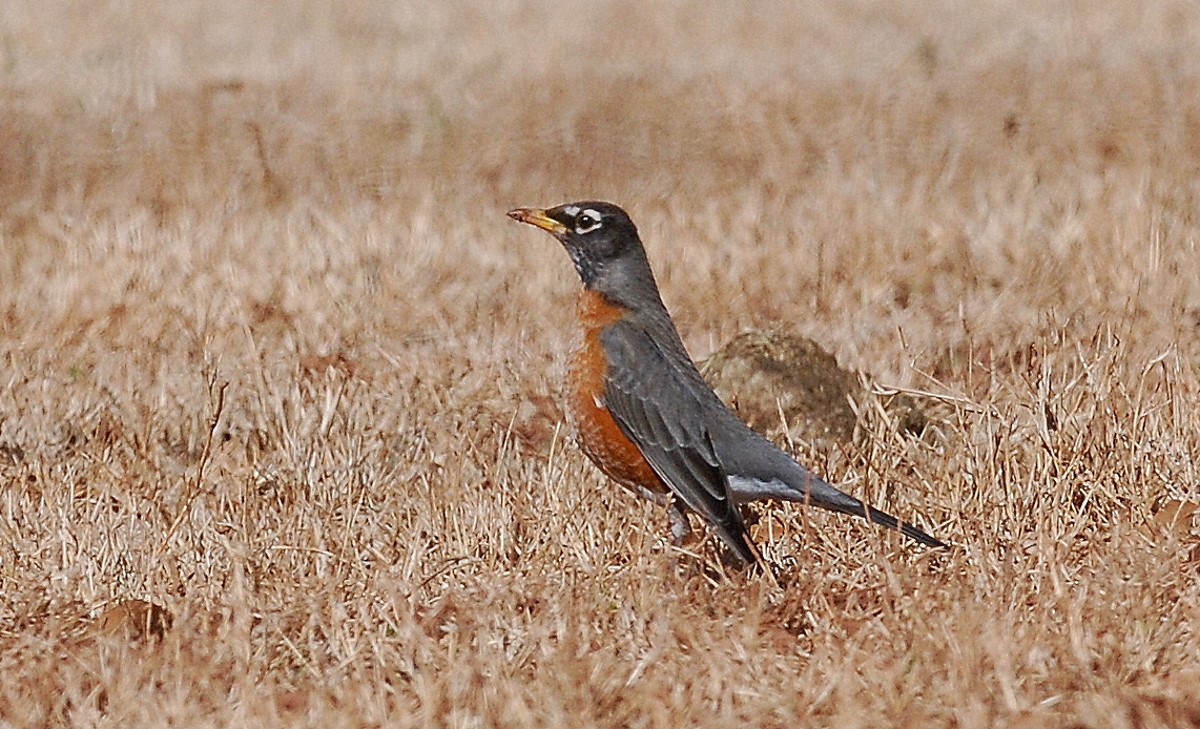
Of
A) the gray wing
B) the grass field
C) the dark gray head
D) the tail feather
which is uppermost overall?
the dark gray head

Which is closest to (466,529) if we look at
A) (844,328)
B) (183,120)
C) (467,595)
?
(467,595)

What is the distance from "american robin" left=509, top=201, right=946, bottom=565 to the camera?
17.2ft

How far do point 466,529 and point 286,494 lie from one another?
71 cm

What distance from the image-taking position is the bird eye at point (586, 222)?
19.1 feet

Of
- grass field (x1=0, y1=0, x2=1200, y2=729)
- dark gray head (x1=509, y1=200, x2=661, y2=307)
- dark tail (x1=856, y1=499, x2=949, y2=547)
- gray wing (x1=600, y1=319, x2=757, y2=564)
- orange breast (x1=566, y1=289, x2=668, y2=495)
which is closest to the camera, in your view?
grass field (x1=0, y1=0, x2=1200, y2=729)

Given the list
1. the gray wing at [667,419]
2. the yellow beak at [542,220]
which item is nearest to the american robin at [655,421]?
the gray wing at [667,419]

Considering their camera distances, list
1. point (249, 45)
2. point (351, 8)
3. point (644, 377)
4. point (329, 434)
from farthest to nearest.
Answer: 1. point (351, 8)
2. point (249, 45)
3. point (329, 434)
4. point (644, 377)

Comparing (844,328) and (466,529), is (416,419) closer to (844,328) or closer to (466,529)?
(466,529)

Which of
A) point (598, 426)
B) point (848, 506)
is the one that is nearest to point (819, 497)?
point (848, 506)

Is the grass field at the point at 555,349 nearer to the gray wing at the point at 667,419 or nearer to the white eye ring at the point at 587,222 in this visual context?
the gray wing at the point at 667,419

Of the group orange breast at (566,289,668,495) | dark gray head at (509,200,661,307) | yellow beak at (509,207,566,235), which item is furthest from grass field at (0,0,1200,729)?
yellow beak at (509,207,566,235)

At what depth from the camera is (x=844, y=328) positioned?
26.8 ft

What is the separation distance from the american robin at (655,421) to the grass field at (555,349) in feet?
0.54

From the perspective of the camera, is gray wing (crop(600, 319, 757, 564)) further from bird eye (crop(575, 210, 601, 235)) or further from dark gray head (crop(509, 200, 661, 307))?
bird eye (crop(575, 210, 601, 235))
